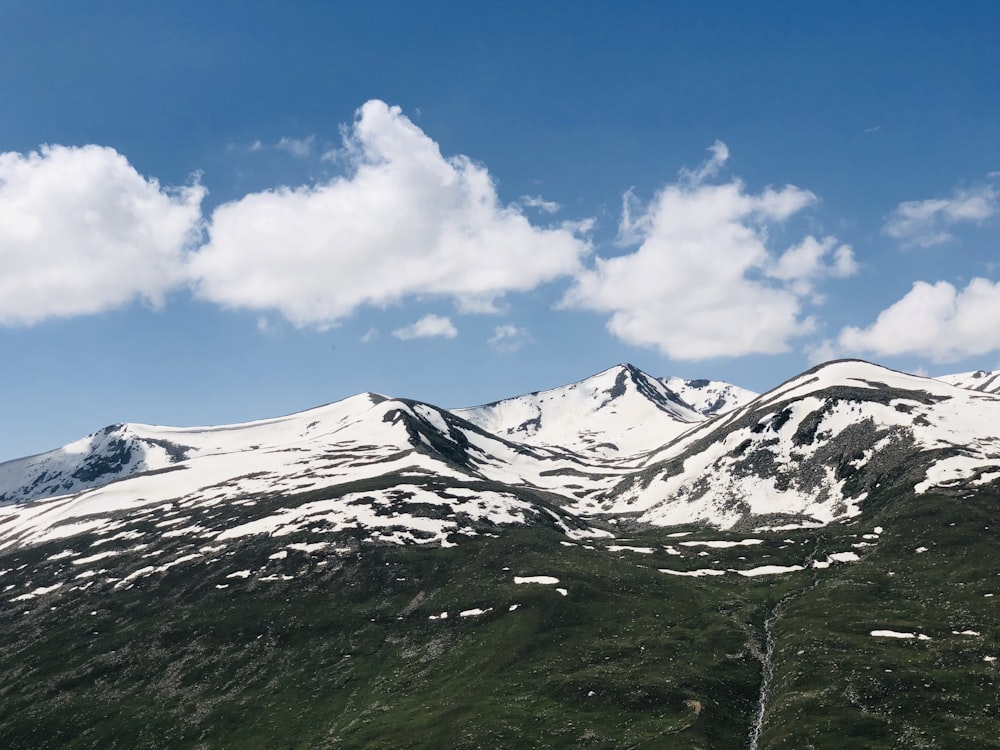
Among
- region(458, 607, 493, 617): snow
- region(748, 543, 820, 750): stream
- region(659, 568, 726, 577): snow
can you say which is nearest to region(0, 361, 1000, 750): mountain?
region(748, 543, 820, 750): stream

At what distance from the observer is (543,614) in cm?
10494

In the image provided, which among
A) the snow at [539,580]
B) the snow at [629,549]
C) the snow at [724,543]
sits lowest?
the snow at [724,543]

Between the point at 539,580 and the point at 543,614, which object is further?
the point at 539,580

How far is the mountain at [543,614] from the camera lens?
7275 centimetres

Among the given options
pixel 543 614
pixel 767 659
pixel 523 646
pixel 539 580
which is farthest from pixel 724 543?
pixel 523 646

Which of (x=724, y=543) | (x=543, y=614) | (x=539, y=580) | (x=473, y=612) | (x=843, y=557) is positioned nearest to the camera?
(x=543, y=614)

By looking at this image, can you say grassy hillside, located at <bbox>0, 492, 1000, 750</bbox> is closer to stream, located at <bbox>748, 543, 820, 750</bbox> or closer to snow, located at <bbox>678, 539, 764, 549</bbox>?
stream, located at <bbox>748, 543, 820, 750</bbox>

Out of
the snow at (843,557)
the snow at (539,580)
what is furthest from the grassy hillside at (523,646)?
the snow at (539,580)

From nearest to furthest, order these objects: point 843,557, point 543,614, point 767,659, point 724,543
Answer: point 767,659 < point 543,614 < point 843,557 < point 724,543

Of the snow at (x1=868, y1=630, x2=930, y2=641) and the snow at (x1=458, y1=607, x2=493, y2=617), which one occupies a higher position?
the snow at (x1=458, y1=607, x2=493, y2=617)

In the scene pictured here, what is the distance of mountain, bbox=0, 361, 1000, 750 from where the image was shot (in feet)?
239

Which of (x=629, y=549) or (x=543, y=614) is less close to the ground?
(x=629, y=549)

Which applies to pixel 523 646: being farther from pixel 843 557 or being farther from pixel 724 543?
pixel 724 543

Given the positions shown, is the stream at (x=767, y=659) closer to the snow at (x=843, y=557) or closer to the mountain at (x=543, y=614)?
the mountain at (x=543, y=614)
